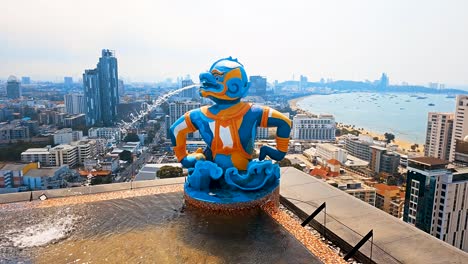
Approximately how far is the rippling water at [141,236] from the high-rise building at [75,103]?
6061cm

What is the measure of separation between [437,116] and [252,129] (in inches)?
1345

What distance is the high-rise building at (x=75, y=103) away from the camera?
2495 inches

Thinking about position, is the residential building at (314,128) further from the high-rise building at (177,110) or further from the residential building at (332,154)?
the high-rise building at (177,110)

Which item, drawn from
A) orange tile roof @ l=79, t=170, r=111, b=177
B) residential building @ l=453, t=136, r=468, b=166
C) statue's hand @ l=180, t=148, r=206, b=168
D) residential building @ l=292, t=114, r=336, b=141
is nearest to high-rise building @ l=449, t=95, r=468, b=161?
residential building @ l=453, t=136, r=468, b=166

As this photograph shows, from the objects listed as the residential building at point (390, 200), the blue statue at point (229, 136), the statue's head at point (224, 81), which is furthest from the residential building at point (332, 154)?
the statue's head at point (224, 81)

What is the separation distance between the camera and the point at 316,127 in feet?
170

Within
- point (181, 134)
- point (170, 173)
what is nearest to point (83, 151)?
point (170, 173)

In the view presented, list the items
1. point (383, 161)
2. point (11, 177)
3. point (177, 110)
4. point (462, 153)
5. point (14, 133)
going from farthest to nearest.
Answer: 1. point (177, 110)
2. point (14, 133)
3. point (383, 161)
4. point (11, 177)
5. point (462, 153)

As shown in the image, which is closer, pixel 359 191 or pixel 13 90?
pixel 359 191

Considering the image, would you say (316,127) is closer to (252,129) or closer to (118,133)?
(118,133)

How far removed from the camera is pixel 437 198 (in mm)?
16719

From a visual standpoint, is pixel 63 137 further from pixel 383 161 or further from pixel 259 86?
pixel 259 86

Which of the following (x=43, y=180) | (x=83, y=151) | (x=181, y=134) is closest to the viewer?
(x=181, y=134)

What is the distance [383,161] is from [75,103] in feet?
178
